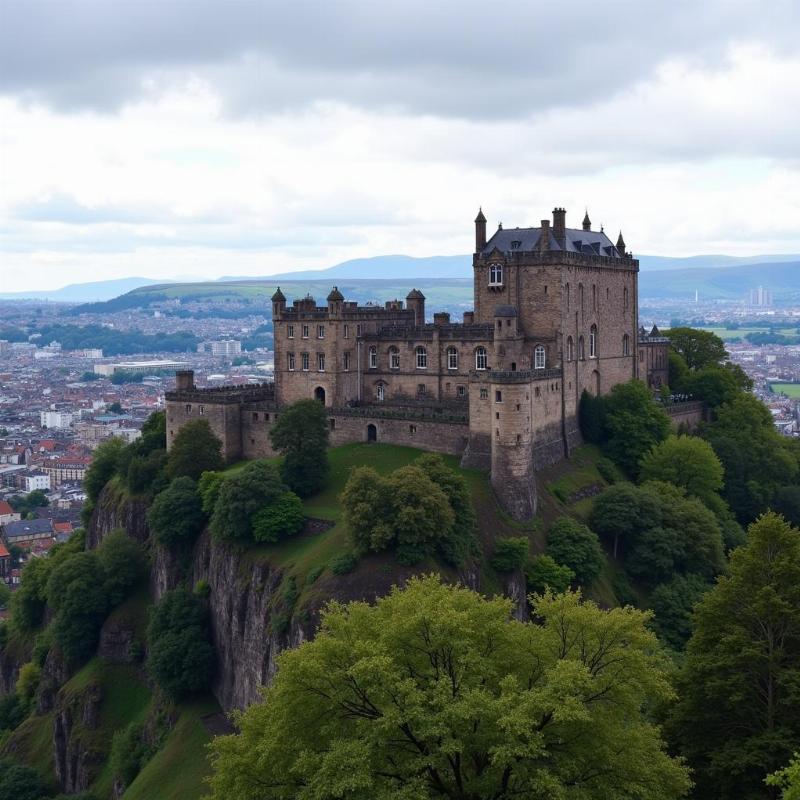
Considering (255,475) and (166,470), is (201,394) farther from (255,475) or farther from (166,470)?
(255,475)

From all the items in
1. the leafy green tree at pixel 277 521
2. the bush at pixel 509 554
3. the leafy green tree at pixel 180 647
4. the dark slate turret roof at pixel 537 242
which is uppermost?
the dark slate turret roof at pixel 537 242

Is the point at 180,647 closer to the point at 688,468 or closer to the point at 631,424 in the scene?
the point at 631,424

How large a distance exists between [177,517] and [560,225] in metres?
40.9

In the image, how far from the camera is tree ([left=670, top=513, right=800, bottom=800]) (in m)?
37.9

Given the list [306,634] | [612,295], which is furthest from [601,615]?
[612,295]

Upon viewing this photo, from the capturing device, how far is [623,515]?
2965 inches

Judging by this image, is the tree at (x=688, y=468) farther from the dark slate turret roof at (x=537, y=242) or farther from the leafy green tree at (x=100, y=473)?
the leafy green tree at (x=100, y=473)

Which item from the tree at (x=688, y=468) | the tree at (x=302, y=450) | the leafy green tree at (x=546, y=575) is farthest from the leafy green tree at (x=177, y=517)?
the tree at (x=688, y=468)

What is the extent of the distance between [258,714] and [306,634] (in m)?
23.7

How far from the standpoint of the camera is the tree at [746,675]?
37938 mm

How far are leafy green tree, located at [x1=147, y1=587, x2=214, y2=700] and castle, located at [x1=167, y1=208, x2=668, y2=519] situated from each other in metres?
18.2

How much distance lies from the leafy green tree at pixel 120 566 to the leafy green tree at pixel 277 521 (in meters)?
16.4

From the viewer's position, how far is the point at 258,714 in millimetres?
36875

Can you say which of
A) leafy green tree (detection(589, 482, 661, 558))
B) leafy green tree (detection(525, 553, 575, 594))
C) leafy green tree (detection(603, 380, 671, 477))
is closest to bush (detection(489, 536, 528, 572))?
leafy green tree (detection(525, 553, 575, 594))
